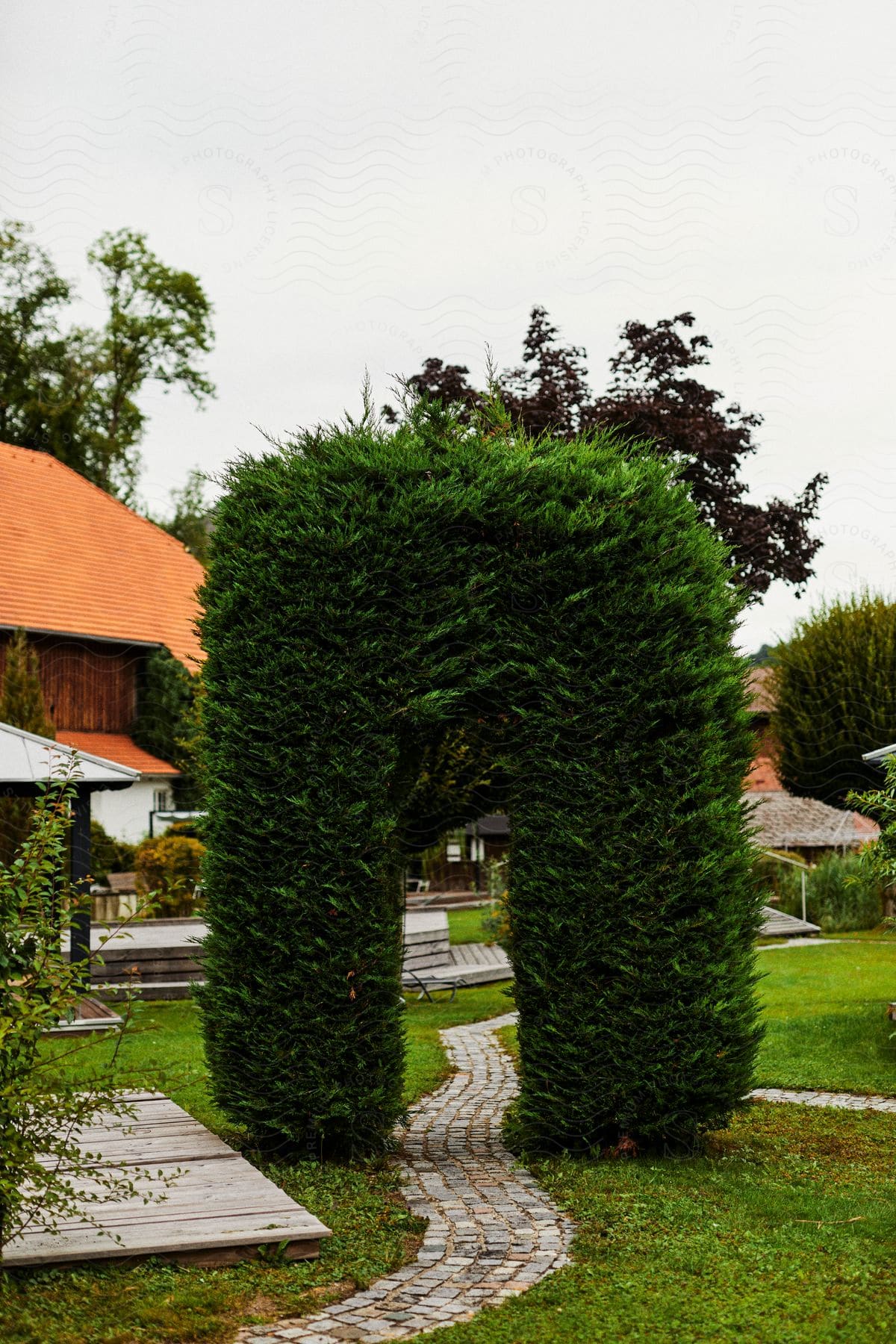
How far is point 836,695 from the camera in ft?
83.9

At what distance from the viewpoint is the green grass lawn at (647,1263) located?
4371mm

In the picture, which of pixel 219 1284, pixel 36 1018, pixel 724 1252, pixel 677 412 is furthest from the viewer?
pixel 677 412

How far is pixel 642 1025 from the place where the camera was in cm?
668

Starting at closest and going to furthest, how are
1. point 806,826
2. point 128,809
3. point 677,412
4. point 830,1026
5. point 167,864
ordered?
point 830,1026
point 167,864
point 677,412
point 128,809
point 806,826

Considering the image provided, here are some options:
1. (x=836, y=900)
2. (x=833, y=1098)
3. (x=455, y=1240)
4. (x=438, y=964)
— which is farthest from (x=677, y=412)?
(x=455, y=1240)

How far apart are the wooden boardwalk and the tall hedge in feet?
2.31

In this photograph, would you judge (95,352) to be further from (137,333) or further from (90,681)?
(90,681)

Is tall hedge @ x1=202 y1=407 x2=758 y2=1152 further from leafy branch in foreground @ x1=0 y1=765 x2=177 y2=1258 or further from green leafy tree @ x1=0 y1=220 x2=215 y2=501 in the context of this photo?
green leafy tree @ x1=0 y1=220 x2=215 y2=501

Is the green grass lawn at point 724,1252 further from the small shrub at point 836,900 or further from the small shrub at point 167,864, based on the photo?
the small shrub at point 836,900

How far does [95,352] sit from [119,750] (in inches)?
621

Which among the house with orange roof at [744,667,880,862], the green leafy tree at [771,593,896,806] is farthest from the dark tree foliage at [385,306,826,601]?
the house with orange roof at [744,667,880,862]

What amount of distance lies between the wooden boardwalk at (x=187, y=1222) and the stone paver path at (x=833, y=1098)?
14.1 feet

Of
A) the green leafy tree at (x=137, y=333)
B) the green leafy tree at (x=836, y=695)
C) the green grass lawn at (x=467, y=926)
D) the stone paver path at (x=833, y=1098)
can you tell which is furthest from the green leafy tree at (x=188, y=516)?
the stone paver path at (x=833, y=1098)

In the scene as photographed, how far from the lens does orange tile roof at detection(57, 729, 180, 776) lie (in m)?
28.9
